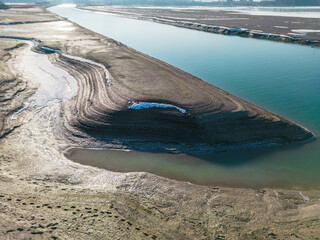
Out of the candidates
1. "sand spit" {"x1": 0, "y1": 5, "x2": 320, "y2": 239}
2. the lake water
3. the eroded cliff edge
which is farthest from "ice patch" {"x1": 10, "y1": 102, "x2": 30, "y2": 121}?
the lake water

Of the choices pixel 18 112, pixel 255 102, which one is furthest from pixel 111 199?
pixel 255 102

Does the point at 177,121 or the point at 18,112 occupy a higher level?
the point at 177,121

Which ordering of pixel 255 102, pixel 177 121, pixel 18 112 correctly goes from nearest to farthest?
pixel 177 121 < pixel 18 112 < pixel 255 102

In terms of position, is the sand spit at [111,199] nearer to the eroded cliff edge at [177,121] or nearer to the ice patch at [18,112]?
the eroded cliff edge at [177,121]

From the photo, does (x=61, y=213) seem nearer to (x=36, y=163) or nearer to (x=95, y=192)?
(x=95, y=192)

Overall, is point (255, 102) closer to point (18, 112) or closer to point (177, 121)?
point (177, 121)

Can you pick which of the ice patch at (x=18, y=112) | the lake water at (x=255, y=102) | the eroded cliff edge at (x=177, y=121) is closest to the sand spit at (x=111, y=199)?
the eroded cliff edge at (x=177, y=121)

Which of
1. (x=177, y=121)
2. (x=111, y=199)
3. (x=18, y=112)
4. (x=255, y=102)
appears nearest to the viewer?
(x=111, y=199)

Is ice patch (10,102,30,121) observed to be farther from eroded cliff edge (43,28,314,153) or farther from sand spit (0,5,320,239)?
eroded cliff edge (43,28,314,153)
